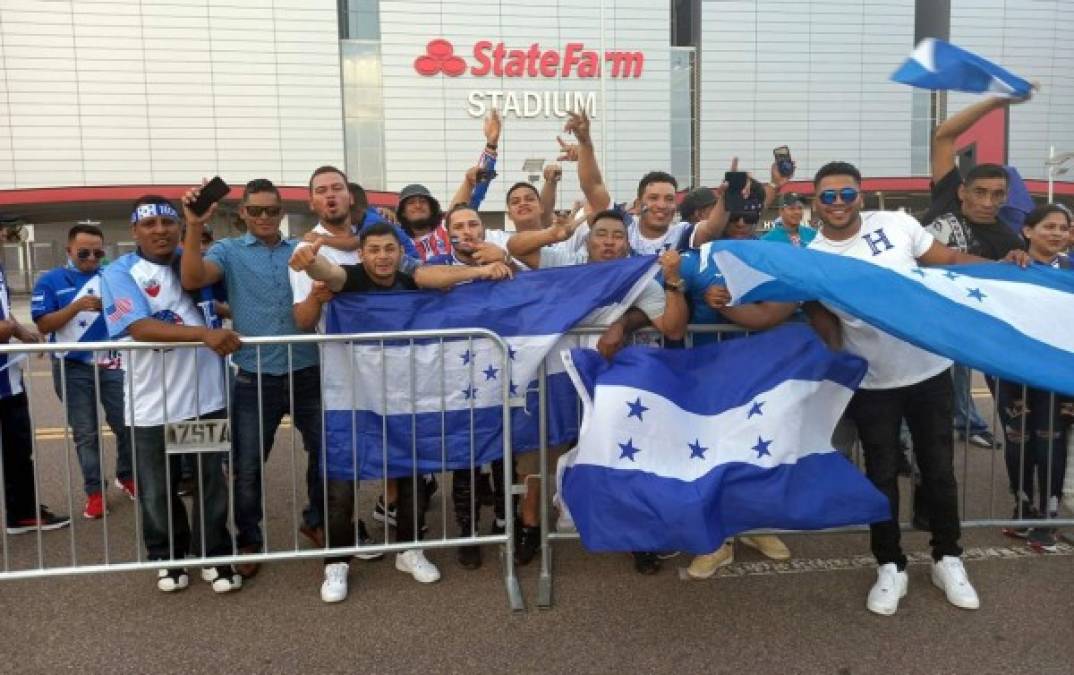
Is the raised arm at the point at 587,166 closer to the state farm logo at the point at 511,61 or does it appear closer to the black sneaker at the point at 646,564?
the black sneaker at the point at 646,564

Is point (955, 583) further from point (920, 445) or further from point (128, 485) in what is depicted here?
point (128, 485)

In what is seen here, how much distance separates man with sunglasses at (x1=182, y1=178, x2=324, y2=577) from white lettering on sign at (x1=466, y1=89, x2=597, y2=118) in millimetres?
34498

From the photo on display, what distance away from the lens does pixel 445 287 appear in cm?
388

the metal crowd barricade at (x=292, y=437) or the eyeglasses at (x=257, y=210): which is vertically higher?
the eyeglasses at (x=257, y=210)

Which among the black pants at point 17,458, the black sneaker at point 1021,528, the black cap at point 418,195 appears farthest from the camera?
the black cap at point 418,195

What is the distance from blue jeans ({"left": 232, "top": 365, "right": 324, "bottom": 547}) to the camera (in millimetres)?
3959

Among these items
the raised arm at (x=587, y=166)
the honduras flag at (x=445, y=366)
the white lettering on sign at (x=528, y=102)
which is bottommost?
the honduras flag at (x=445, y=366)

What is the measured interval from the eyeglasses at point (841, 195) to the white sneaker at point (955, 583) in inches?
72.1

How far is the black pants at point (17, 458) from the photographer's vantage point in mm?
4641

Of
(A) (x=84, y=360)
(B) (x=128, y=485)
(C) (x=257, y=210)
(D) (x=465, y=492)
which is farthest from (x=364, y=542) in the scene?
(A) (x=84, y=360)

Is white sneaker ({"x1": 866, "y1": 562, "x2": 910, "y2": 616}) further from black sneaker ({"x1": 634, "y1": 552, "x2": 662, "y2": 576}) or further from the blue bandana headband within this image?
the blue bandana headband

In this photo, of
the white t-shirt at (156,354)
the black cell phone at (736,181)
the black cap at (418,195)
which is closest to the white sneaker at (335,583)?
the white t-shirt at (156,354)

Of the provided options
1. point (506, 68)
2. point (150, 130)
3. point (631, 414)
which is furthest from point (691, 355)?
point (150, 130)

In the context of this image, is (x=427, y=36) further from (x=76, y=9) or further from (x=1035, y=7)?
(x=1035, y=7)
